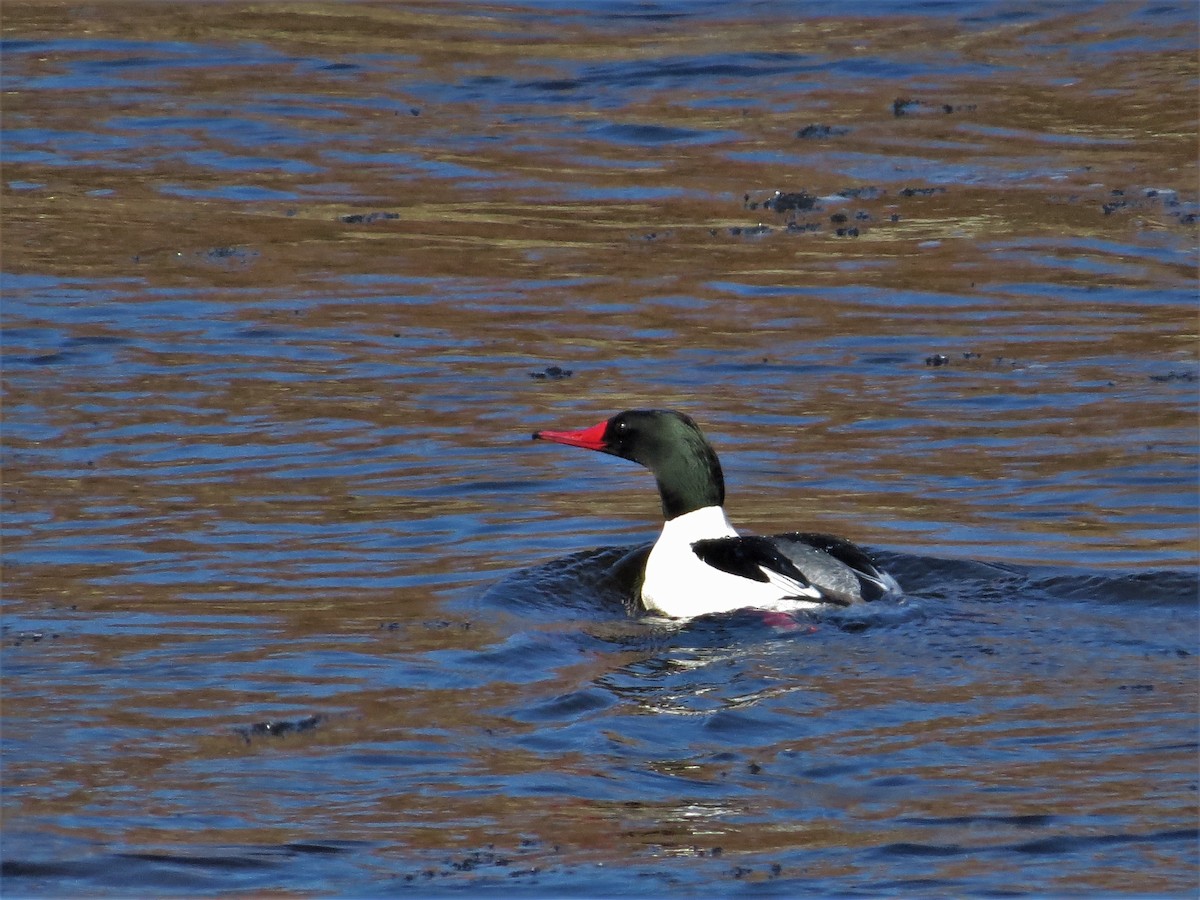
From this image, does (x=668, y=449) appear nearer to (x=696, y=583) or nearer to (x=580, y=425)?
(x=696, y=583)

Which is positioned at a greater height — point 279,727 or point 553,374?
point 553,374

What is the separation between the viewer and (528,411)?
11586mm

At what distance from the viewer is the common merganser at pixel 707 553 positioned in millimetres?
8320

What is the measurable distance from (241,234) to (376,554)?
639 centimetres

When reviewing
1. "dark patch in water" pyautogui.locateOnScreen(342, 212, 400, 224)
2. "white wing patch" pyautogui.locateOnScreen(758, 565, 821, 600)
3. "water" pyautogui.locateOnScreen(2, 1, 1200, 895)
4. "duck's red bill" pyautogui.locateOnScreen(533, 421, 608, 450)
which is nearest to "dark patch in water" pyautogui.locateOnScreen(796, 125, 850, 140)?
"water" pyautogui.locateOnScreen(2, 1, 1200, 895)

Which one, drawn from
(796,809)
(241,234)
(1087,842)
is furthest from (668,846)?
(241,234)

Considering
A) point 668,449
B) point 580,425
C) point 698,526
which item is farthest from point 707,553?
point 580,425

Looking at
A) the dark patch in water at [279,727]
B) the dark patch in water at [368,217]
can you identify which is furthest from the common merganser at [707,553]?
the dark patch in water at [368,217]

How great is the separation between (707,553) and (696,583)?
0.17 metres

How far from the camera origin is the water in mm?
6094

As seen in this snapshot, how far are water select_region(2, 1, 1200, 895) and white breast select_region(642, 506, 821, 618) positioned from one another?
276 mm

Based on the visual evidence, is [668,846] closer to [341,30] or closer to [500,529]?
[500,529]

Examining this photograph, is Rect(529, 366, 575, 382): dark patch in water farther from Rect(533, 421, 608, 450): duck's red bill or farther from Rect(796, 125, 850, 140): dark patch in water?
Rect(796, 125, 850, 140): dark patch in water

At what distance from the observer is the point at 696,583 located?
28.6 feet
